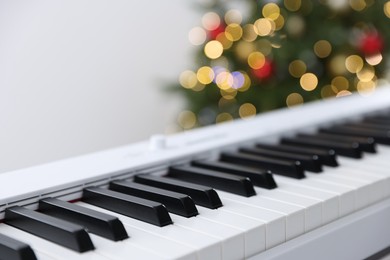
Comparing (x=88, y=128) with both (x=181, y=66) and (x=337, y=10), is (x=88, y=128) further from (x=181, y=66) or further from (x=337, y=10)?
(x=337, y=10)

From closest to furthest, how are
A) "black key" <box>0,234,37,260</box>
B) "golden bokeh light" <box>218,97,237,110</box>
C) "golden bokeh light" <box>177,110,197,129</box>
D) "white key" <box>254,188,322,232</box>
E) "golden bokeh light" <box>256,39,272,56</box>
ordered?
"black key" <box>0,234,37,260</box> → "white key" <box>254,188,322,232</box> → "golden bokeh light" <box>256,39,272,56</box> → "golden bokeh light" <box>218,97,237,110</box> → "golden bokeh light" <box>177,110,197,129</box>

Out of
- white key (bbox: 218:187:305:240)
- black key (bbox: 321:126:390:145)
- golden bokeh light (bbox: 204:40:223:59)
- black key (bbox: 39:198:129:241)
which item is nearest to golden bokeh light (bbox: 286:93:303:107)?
golden bokeh light (bbox: 204:40:223:59)

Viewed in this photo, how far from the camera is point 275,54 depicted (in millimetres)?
3377

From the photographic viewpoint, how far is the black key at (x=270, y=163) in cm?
124

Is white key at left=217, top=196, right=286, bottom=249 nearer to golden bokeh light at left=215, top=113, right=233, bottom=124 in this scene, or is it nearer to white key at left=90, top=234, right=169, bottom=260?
white key at left=90, top=234, right=169, bottom=260

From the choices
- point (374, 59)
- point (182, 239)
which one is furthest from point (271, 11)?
point (182, 239)

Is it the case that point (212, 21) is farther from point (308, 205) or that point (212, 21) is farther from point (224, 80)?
point (308, 205)

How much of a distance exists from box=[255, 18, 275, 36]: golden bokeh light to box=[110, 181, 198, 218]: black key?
2.42m

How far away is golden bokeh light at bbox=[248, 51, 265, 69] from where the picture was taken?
136 inches

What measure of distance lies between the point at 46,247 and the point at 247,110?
8.85 ft

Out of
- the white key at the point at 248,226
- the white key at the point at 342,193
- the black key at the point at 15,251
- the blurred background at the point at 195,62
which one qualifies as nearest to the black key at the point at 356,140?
the white key at the point at 342,193

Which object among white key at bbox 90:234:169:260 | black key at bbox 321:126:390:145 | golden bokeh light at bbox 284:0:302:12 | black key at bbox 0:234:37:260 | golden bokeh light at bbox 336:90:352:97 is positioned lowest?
white key at bbox 90:234:169:260

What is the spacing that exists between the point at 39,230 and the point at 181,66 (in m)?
3.54

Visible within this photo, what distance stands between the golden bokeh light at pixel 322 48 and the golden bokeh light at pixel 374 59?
232mm
